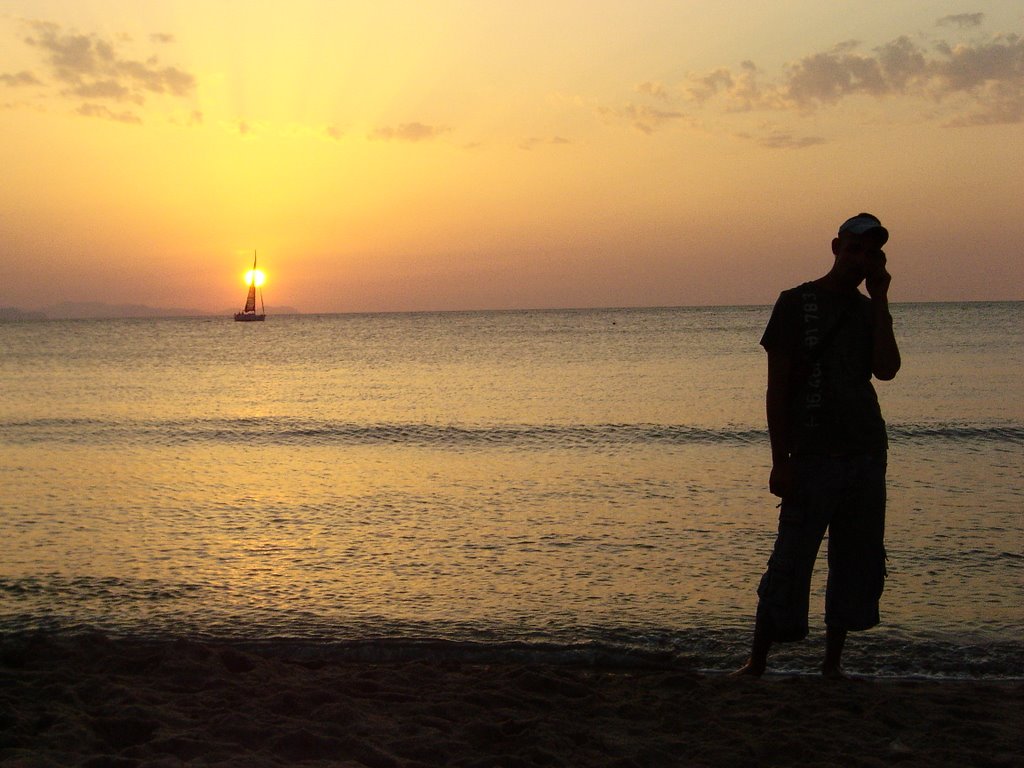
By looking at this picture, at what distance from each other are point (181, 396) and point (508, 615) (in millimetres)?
22976

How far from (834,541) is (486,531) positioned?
193 inches

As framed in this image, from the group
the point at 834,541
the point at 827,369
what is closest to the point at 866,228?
the point at 827,369

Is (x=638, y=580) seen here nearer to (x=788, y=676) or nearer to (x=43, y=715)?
(x=788, y=676)

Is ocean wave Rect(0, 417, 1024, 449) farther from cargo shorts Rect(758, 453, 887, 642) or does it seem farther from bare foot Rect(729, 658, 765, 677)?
cargo shorts Rect(758, 453, 887, 642)

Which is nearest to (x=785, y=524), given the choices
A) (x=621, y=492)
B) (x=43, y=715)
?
(x=43, y=715)

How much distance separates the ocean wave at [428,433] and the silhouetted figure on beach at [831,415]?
11.2 metres

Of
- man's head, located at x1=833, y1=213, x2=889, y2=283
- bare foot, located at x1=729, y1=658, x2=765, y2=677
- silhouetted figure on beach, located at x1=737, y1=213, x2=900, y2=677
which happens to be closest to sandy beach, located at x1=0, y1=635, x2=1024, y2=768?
bare foot, located at x1=729, y1=658, x2=765, y2=677

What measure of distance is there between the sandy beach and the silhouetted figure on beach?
0.58 m

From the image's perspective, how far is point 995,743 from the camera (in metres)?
4.18

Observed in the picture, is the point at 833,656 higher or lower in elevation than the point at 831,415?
lower

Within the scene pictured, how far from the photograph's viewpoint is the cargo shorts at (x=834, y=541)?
4648 mm

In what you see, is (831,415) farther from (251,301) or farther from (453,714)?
(251,301)

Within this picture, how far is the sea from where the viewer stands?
6.28 metres

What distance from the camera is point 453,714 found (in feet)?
14.8
